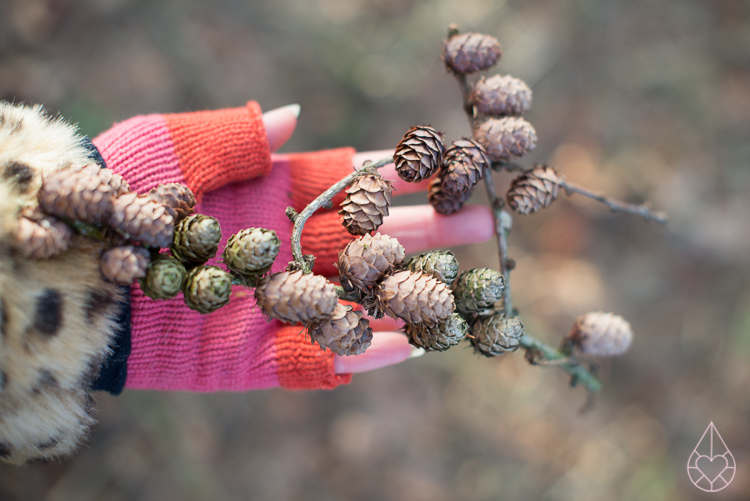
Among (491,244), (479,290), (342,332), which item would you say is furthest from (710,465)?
(342,332)

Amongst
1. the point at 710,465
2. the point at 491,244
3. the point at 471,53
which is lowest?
the point at 710,465

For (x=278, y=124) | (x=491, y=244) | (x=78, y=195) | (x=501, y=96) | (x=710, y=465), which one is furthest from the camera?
(x=491, y=244)

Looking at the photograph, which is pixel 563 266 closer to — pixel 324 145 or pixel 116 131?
pixel 324 145

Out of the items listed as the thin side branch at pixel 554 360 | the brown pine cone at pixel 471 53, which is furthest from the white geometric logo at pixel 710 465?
the brown pine cone at pixel 471 53

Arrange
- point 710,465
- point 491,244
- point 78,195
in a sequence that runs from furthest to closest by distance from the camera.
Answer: point 491,244, point 710,465, point 78,195

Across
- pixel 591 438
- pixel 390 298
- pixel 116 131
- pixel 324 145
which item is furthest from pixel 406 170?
pixel 591 438

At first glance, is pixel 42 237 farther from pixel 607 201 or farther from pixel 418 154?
pixel 607 201

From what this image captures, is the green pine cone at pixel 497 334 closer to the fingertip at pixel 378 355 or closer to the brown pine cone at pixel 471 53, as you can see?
the fingertip at pixel 378 355
